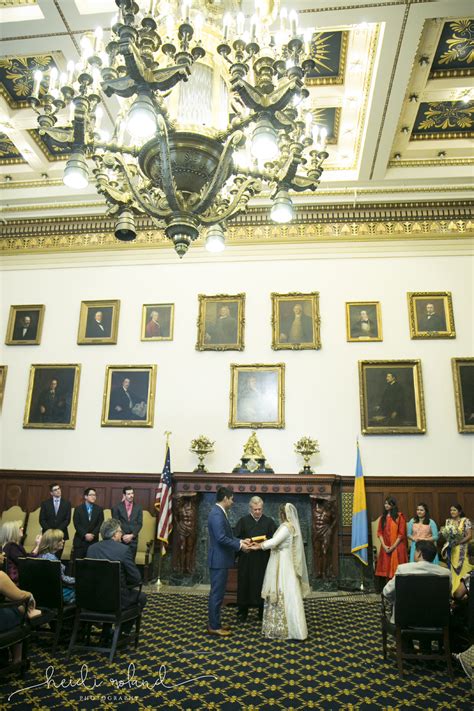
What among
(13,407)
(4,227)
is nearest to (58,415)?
(13,407)

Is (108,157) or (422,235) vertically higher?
(422,235)

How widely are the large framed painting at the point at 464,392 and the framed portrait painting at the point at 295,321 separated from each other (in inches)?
111

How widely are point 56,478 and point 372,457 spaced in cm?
649

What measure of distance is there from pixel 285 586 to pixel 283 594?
92 millimetres

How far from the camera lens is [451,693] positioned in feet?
15.2

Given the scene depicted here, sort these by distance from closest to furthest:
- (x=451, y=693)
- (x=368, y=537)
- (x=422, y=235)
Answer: (x=451, y=693) → (x=368, y=537) → (x=422, y=235)

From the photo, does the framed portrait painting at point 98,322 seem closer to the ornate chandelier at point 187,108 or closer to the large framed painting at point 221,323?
the large framed painting at point 221,323

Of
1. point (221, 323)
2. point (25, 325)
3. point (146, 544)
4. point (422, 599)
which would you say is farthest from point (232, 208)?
point (25, 325)

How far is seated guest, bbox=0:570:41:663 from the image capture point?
460cm

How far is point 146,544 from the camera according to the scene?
32.4 ft

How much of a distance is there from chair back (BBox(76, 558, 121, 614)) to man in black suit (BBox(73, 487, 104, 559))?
120 inches

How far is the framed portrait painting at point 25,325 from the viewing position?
1199 cm

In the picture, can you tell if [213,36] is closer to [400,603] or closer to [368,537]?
[400,603]

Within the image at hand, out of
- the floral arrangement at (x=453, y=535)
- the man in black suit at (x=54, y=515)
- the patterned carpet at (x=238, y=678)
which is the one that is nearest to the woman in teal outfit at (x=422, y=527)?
the floral arrangement at (x=453, y=535)
